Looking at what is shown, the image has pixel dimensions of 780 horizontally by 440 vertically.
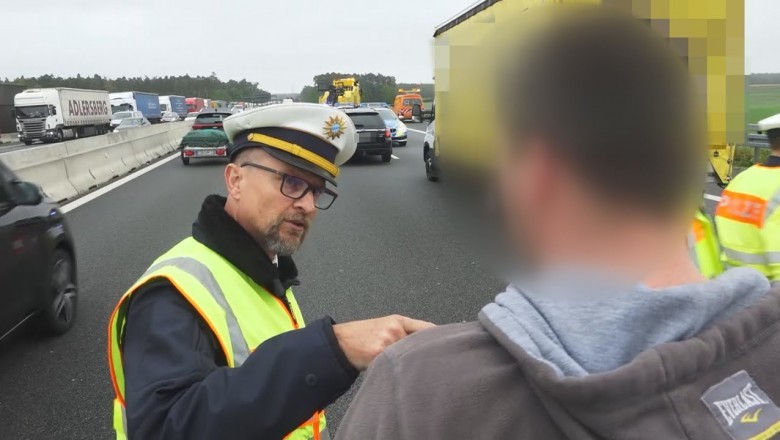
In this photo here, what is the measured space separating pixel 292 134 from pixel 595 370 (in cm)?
159

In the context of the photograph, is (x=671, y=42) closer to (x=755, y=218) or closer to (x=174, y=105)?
(x=755, y=218)

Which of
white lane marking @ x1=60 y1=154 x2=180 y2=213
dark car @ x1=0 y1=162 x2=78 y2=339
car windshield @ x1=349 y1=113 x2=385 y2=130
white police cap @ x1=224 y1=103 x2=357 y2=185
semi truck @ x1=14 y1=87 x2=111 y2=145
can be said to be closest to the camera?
white police cap @ x1=224 y1=103 x2=357 y2=185

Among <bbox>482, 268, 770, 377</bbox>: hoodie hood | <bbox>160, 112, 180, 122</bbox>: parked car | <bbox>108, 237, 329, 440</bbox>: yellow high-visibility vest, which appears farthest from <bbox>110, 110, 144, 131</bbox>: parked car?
<bbox>482, 268, 770, 377</bbox>: hoodie hood

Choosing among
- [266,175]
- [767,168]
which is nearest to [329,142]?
[266,175]

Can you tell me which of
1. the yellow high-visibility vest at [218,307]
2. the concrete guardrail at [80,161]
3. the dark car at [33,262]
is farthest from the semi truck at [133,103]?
the yellow high-visibility vest at [218,307]

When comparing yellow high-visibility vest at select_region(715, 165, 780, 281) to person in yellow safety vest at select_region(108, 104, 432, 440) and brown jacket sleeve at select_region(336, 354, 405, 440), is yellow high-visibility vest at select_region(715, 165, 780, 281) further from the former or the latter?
brown jacket sleeve at select_region(336, 354, 405, 440)

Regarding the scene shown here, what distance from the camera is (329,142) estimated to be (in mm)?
2236

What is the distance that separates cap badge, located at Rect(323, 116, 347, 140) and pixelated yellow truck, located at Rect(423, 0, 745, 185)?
0.97 meters

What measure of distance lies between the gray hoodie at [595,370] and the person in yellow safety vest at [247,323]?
0.53 m

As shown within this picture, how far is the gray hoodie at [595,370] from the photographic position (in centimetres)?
73

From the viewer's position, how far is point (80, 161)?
13.6m

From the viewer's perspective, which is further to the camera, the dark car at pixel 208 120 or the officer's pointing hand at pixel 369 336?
the dark car at pixel 208 120

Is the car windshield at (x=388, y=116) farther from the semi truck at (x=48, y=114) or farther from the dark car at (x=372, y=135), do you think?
the semi truck at (x=48, y=114)

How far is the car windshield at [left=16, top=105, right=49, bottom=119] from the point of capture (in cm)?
3950
